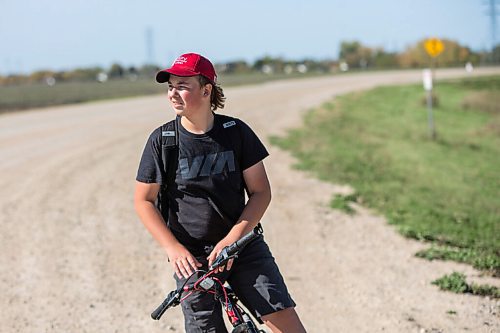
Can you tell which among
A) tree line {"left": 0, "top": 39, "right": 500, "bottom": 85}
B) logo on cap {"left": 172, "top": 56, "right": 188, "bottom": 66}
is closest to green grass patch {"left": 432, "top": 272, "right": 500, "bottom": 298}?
logo on cap {"left": 172, "top": 56, "right": 188, "bottom": 66}

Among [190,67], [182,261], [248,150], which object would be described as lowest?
[182,261]

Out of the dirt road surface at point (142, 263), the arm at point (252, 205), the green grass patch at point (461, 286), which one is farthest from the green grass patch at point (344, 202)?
the arm at point (252, 205)

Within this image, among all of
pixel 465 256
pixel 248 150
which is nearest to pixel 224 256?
pixel 248 150

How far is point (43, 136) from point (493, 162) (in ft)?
34.3

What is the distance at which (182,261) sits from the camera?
3.37m

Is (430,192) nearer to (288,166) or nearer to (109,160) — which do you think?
(288,166)

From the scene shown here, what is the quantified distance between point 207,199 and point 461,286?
3660mm

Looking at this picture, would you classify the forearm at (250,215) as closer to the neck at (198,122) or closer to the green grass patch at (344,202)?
the neck at (198,122)

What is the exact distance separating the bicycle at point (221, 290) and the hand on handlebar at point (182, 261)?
1.0 inches

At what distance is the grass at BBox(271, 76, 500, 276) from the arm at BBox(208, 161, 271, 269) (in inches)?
160

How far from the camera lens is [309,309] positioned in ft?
19.6

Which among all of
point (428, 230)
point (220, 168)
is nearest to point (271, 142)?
point (428, 230)

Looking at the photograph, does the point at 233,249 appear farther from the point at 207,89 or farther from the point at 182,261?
the point at 207,89

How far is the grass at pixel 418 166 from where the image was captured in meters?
8.79
